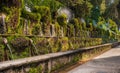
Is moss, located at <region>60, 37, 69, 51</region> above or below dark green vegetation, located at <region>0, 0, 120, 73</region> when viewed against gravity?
below

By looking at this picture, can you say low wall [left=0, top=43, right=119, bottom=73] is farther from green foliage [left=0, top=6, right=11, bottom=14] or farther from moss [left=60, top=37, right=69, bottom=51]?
green foliage [left=0, top=6, right=11, bottom=14]

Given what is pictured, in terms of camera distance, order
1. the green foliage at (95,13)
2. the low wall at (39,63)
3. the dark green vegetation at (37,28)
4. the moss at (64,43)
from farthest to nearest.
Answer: the green foliage at (95,13)
the moss at (64,43)
the dark green vegetation at (37,28)
the low wall at (39,63)

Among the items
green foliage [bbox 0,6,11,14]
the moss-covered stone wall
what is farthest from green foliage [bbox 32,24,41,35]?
green foliage [bbox 0,6,11,14]

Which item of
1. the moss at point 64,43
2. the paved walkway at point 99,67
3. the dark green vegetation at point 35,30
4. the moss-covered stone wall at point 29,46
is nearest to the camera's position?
the moss-covered stone wall at point 29,46

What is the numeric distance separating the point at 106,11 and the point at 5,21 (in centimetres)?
5327

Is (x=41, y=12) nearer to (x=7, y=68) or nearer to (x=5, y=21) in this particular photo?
(x=5, y=21)

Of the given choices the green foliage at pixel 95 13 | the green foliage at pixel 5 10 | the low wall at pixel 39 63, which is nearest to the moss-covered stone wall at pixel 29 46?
the low wall at pixel 39 63

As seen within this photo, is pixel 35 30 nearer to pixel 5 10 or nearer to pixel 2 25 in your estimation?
pixel 5 10

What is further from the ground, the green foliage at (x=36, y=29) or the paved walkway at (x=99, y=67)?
the green foliage at (x=36, y=29)

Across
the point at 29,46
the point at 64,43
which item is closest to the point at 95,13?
the point at 64,43

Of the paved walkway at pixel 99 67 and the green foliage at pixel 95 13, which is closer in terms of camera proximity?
the paved walkway at pixel 99 67

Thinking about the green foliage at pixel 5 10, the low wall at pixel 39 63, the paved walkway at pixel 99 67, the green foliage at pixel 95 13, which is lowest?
the paved walkway at pixel 99 67

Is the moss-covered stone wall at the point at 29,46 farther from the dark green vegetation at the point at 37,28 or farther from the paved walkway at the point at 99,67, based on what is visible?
the paved walkway at the point at 99,67

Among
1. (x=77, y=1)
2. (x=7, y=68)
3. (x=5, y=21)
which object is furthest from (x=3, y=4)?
(x=77, y=1)
